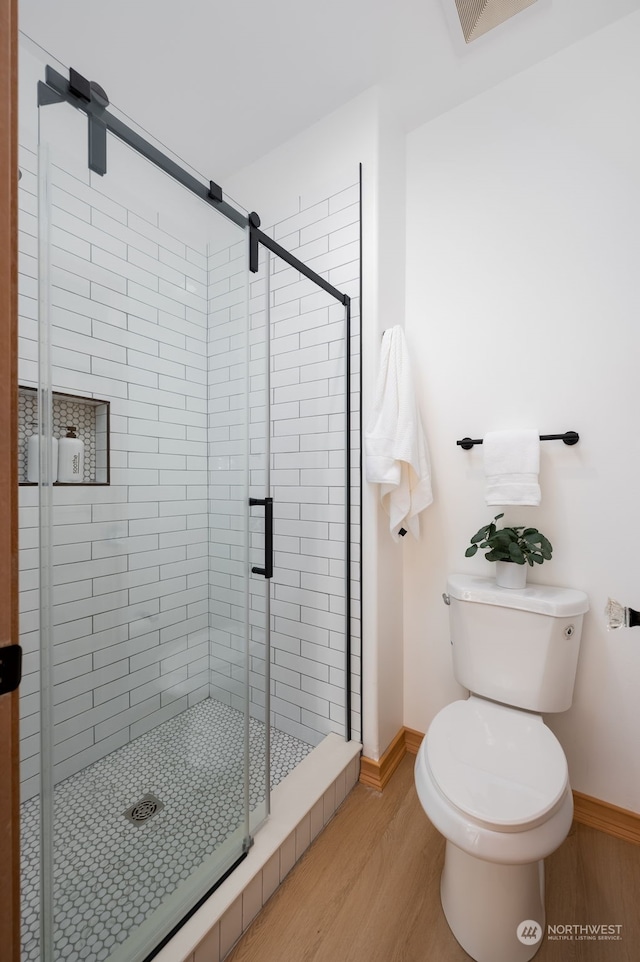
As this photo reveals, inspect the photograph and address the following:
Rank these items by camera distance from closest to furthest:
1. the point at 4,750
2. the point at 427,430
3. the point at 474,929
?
the point at 4,750, the point at 474,929, the point at 427,430

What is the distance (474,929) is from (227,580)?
1107 millimetres

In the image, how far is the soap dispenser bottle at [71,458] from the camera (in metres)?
0.94

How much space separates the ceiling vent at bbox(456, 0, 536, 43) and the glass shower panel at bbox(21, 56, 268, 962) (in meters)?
1.06

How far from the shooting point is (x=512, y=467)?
1432 mm

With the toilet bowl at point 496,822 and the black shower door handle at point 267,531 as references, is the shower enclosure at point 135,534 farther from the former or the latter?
the toilet bowl at point 496,822

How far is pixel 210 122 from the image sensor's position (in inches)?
68.7

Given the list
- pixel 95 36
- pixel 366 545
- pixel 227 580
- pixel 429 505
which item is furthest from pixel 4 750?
pixel 95 36

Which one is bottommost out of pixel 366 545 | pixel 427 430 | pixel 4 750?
pixel 4 750

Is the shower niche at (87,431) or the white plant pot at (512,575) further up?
the shower niche at (87,431)

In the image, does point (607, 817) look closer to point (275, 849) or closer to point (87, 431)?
point (275, 849)

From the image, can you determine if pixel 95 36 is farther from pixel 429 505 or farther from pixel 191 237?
pixel 429 505

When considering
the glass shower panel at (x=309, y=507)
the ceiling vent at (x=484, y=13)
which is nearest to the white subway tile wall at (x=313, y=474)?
the glass shower panel at (x=309, y=507)

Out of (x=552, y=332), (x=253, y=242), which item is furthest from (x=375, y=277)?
(x=552, y=332)

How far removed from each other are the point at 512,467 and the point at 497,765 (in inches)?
35.5
